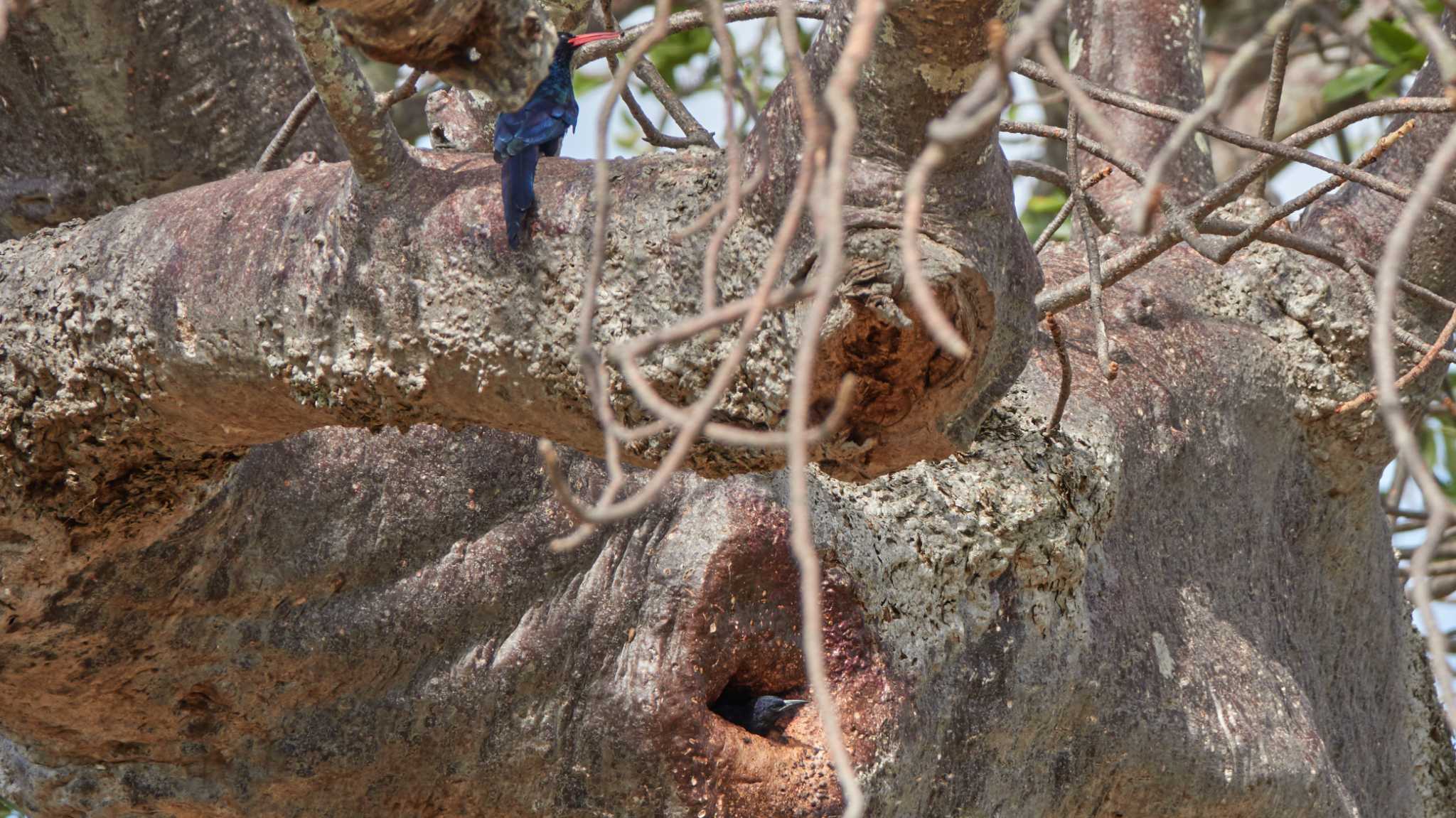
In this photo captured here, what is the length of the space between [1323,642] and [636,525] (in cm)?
130

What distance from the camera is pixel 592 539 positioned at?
1.90 m

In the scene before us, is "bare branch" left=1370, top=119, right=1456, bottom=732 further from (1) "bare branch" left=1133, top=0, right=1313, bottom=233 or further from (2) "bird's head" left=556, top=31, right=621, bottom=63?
(2) "bird's head" left=556, top=31, right=621, bottom=63

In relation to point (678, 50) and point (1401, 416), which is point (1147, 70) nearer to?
point (678, 50)

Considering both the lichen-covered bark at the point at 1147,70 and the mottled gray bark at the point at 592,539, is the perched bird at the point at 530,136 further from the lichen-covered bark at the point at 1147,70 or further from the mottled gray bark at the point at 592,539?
the lichen-covered bark at the point at 1147,70

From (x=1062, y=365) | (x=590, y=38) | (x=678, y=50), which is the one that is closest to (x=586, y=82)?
(x=678, y=50)

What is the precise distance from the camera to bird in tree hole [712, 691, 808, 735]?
1.83m

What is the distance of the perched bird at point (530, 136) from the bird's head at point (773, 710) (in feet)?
2.39

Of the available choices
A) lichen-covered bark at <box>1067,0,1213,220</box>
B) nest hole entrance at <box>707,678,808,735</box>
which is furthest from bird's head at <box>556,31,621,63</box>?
lichen-covered bark at <box>1067,0,1213,220</box>

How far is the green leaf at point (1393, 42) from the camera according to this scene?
10.2ft

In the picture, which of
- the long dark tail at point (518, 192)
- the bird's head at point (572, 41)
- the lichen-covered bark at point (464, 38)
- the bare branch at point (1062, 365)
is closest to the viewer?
the lichen-covered bark at point (464, 38)

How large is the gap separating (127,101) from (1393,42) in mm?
2611

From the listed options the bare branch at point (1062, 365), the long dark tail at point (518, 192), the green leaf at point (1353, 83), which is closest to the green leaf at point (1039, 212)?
the green leaf at point (1353, 83)

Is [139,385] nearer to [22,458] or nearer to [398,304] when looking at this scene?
[22,458]

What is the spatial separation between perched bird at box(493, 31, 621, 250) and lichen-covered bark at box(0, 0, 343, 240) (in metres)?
0.41
